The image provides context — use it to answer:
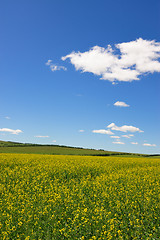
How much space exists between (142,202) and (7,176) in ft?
33.6

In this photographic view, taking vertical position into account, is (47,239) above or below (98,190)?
below

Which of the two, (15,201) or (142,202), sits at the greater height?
(142,202)

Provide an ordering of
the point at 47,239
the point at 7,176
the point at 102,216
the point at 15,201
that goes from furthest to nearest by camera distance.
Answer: the point at 7,176
the point at 15,201
the point at 102,216
the point at 47,239

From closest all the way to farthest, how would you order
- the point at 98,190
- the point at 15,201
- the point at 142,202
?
the point at 142,202, the point at 15,201, the point at 98,190

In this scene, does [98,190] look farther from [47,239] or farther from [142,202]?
[47,239]

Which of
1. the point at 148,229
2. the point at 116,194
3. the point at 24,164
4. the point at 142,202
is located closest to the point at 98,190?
the point at 116,194

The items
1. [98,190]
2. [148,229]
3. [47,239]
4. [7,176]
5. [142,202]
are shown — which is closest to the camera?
[47,239]

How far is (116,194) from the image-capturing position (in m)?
10.2

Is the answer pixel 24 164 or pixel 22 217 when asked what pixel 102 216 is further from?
pixel 24 164

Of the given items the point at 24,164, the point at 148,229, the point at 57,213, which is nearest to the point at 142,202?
the point at 148,229

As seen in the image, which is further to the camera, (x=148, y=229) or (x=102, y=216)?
(x=102, y=216)

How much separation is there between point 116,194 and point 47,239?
15.7 feet

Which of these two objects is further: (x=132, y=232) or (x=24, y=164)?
(x=24, y=164)

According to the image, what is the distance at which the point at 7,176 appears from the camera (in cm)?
1489
